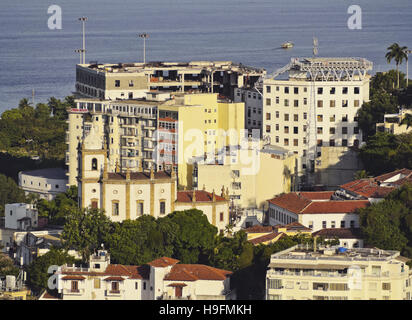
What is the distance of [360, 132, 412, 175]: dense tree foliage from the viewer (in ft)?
270

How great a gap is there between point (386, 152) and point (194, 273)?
872 inches

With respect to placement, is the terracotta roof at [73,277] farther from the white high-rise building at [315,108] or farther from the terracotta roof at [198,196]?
the white high-rise building at [315,108]

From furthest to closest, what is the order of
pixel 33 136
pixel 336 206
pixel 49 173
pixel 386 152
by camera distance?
pixel 33 136, pixel 49 173, pixel 386 152, pixel 336 206

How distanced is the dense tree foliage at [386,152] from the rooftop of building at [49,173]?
20.3m

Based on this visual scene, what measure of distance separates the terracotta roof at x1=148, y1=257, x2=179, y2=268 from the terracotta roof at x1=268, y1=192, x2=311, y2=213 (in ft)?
35.5

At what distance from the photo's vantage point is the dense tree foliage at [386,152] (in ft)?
270

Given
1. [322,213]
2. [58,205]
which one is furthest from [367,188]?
[58,205]

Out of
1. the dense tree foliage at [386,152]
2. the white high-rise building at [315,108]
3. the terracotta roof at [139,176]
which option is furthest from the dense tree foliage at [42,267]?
the white high-rise building at [315,108]

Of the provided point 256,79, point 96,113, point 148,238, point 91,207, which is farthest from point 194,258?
point 256,79

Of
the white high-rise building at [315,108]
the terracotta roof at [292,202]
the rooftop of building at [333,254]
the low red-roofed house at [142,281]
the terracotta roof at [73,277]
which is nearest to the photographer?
the rooftop of building at [333,254]

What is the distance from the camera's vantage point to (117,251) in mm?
68188

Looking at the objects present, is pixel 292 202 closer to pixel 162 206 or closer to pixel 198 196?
pixel 198 196

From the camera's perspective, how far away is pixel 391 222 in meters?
69.9

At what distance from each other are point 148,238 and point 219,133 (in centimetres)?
2494
